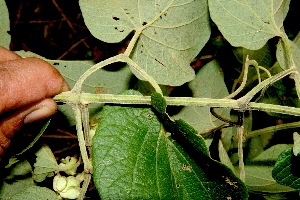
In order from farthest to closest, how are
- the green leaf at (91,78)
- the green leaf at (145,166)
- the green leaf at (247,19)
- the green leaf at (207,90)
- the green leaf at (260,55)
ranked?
the green leaf at (260,55) < the green leaf at (207,90) < the green leaf at (91,78) < the green leaf at (247,19) < the green leaf at (145,166)

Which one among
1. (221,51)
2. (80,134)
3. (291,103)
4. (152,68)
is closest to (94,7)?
(152,68)

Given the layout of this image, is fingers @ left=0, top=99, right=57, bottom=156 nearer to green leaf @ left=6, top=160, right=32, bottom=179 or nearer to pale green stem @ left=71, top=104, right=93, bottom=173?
pale green stem @ left=71, top=104, right=93, bottom=173

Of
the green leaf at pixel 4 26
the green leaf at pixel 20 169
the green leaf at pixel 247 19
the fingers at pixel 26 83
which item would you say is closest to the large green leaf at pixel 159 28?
the green leaf at pixel 247 19

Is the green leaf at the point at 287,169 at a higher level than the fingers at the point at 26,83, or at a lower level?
lower

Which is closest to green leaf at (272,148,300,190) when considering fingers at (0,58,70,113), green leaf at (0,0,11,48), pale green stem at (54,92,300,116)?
pale green stem at (54,92,300,116)

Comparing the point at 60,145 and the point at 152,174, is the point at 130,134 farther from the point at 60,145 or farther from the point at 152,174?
the point at 60,145

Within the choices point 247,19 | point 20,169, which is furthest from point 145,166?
point 20,169

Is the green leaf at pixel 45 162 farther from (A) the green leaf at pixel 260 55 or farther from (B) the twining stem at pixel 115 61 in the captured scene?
(A) the green leaf at pixel 260 55

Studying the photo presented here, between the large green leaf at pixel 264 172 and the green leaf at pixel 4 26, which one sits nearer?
the green leaf at pixel 4 26
